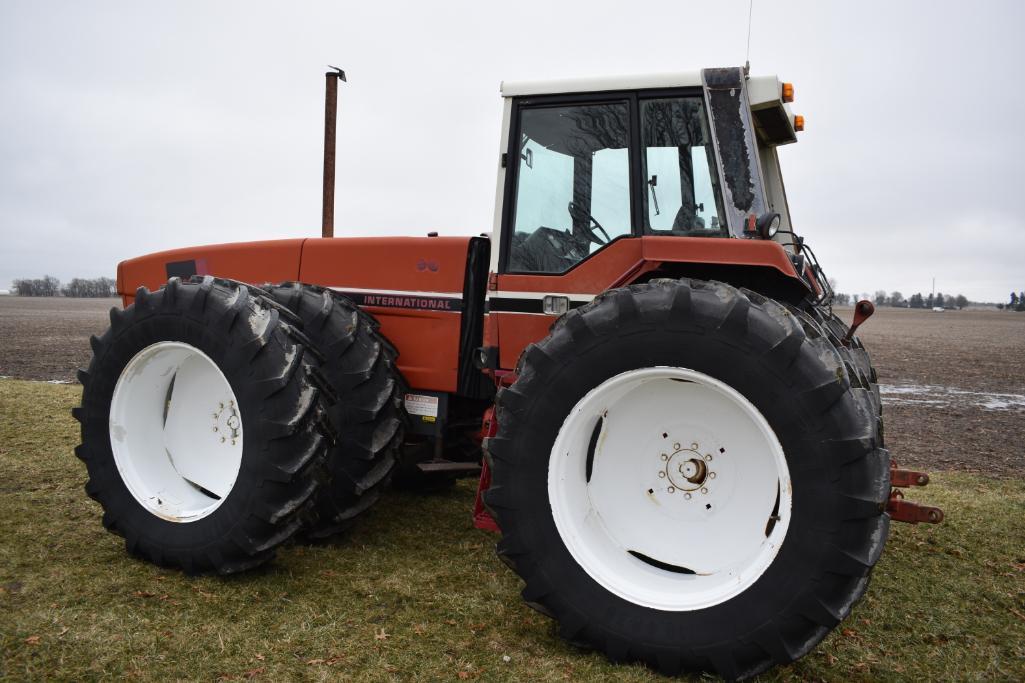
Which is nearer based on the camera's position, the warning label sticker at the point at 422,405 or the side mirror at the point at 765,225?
the side mirror at the point at 765,225

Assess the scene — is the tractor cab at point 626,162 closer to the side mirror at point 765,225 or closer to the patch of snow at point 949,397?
the side mirror at point 765,225

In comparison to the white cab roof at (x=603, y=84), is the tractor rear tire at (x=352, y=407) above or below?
below

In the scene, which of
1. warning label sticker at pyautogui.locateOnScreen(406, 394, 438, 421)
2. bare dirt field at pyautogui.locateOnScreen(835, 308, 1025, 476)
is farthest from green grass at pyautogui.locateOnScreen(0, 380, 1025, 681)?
bare dirt field at pyautogui.locateOnScreen(835, 308, 1025, 476)

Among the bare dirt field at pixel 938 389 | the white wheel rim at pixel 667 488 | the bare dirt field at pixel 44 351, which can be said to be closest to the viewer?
the white wheel rim at pixel 667 488

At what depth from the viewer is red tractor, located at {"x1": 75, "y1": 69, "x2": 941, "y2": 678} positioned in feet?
9.09

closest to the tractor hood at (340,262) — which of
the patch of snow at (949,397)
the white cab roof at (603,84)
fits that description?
the white cab roof at (603,84)

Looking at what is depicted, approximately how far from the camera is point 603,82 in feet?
12.0

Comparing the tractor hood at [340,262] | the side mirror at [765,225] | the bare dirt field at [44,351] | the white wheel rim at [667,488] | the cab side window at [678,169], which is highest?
the cab side window at [678,169]

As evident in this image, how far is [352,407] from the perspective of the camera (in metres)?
4.03

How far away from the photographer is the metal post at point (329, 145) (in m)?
9.09

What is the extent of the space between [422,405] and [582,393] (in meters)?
1.57

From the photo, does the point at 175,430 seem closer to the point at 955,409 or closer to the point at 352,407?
the point at 352,407

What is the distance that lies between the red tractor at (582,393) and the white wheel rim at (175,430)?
13 millimetres

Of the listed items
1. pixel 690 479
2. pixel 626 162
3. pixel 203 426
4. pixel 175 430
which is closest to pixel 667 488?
pixel 690 479
